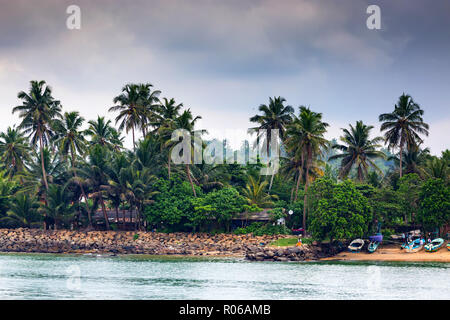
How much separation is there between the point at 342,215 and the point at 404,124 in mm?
14572

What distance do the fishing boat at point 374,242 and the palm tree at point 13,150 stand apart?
39.1 metres

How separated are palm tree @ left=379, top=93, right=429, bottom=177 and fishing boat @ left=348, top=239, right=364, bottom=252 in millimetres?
12748

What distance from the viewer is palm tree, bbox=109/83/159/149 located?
199 feet

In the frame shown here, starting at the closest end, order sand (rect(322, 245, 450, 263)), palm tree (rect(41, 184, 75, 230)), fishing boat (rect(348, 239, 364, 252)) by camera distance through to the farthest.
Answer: sand (rect(322, 245, 450, 263)) < fishing boat (rect(348, 239, 364, 252)) < palm tree (rect(41, 184, 75, 230))

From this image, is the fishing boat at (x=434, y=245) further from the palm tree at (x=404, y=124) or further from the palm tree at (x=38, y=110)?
the palm tree at (x=38, y=110)

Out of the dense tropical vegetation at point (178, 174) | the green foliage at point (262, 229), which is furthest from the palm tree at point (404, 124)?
the green foliage at point (262, 229)

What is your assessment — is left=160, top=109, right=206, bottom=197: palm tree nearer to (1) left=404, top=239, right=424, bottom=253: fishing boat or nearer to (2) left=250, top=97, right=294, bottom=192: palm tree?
(2) left=250, top=97, right=294, bottom=192: palm tree

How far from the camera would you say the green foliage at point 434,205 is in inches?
1700

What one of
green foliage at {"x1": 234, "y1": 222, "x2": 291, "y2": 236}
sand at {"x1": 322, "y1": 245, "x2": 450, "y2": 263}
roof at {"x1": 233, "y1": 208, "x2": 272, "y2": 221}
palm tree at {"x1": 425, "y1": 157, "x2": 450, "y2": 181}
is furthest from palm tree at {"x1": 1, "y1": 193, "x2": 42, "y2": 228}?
palm tree at {"x1": 425, "y1": 157, "x2": 450, "y2": 181}

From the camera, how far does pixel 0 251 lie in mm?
52969

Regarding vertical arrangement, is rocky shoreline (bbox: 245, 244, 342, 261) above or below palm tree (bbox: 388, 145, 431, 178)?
below

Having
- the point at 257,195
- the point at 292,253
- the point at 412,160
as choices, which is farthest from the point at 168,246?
the point at 412,160
